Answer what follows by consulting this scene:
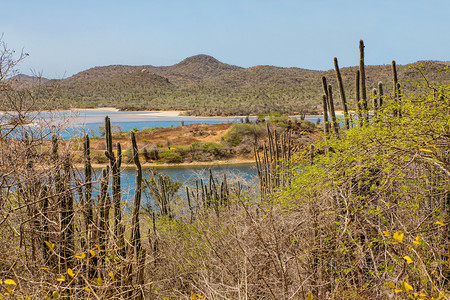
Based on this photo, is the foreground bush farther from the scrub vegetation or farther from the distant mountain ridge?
the distant mountain ridge

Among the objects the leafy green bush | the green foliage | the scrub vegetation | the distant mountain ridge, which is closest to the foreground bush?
the scrub vegetation

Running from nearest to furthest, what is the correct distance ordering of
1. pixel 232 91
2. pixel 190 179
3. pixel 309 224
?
pixel 309 224 < pixel 190 179 < pixel 232 91

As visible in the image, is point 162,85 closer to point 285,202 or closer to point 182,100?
point 182,100

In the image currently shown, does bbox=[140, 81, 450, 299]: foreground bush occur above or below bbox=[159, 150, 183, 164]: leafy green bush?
above

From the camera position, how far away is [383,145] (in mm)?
3734

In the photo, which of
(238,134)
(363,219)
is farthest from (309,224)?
(238,134)

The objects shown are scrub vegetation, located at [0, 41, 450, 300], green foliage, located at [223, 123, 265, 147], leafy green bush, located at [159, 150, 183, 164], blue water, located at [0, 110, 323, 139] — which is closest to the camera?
scrub vegetation, located at [0, 41, 450, 300]

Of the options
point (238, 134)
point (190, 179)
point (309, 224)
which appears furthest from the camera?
point (238, 134)

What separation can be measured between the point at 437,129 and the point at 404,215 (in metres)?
1.24

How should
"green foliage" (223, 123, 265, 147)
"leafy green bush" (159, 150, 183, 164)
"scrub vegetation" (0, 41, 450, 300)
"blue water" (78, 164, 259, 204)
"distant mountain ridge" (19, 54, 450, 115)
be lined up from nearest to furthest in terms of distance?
"scrub vegetation" (0, 41, 450, 300) < "blue water" (78, 164, 259, 204) < "leafy green bush" (159, 150, 183, 164) < "green foliage" (223, 123, 265, 147) < "distant mountain ridge" (19, 54, 450, 115)

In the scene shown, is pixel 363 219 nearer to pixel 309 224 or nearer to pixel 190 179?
pixel 309 224

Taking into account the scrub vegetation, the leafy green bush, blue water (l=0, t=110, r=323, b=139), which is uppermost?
blue water (l=0, t=110, r=323, b=139)

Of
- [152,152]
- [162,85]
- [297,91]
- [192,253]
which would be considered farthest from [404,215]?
→ [162,85]

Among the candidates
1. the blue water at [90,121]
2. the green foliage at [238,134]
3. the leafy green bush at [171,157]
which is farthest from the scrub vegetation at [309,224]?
the green foliage at [238,134]
